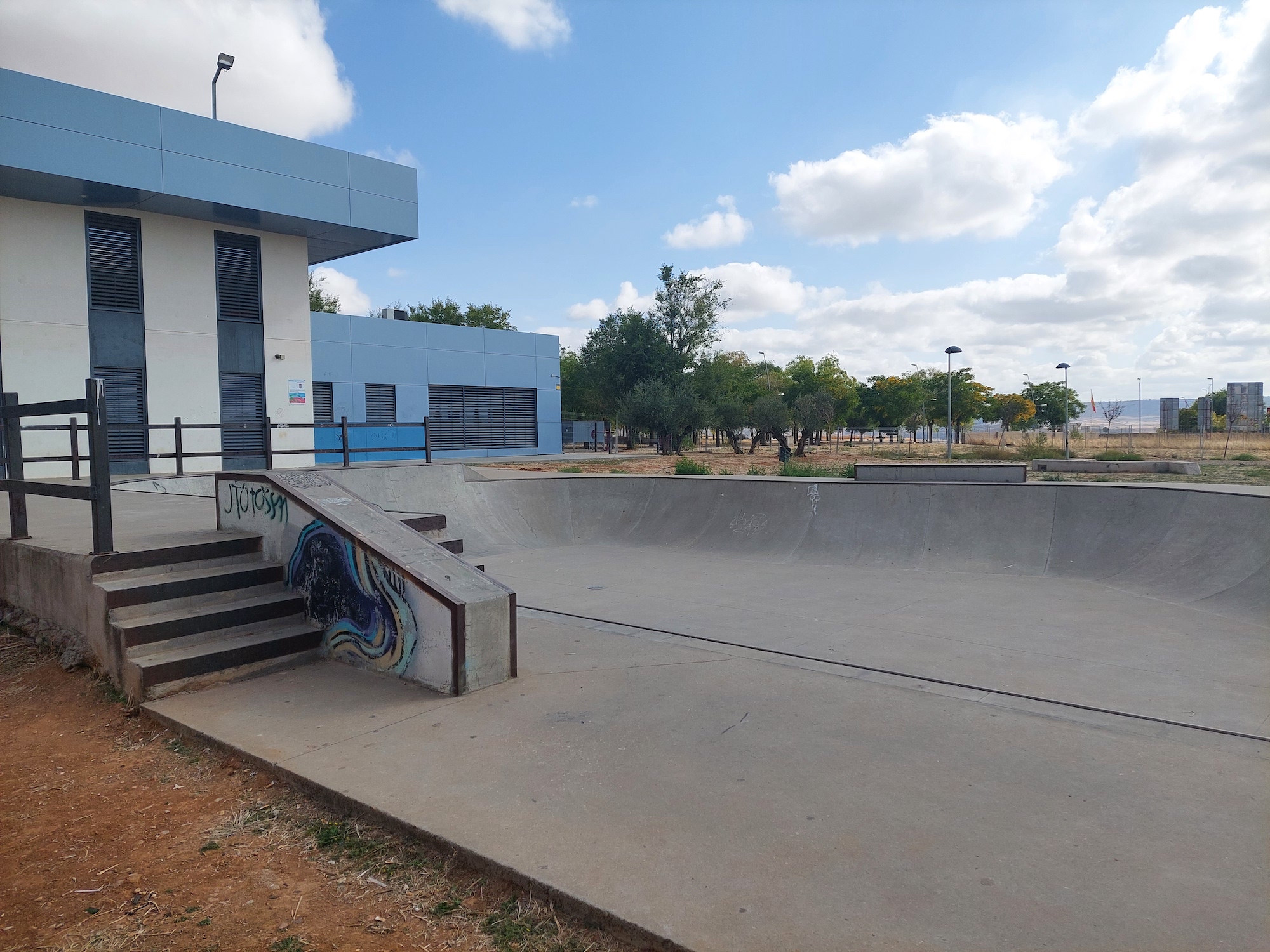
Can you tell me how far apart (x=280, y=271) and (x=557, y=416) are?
15.7 m

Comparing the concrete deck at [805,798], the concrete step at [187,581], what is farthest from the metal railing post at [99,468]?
the concrete deck at [805,798]

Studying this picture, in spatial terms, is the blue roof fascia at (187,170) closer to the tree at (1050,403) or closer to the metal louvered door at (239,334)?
the metal louvered door at (239,334)

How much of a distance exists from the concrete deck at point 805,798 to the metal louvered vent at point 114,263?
565 inches

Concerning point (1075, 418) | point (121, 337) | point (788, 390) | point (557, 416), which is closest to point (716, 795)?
point (121, 337)

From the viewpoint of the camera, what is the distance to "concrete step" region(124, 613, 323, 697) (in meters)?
4.44

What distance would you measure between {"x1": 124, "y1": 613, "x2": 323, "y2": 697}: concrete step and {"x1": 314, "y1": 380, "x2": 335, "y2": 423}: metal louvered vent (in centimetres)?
2230

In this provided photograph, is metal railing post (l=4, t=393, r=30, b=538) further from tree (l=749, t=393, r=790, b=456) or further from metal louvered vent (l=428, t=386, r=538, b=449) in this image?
tree (l=749, t=393, r=790, b=456)

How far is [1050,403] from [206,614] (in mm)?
112074

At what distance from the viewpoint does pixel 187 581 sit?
5.01 metres

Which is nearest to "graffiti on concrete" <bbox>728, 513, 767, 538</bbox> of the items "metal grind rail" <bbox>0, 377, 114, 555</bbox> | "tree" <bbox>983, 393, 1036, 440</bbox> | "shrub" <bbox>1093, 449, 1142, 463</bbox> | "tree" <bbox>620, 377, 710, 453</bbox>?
"metal grind rail" <bbox>0, 377, 114, 555</bbox>

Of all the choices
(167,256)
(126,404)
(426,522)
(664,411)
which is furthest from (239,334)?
(664,411)

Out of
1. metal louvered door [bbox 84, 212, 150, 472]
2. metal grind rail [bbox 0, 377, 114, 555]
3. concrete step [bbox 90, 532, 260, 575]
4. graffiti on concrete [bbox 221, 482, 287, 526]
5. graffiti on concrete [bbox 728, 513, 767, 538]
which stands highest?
metal louvered door [bbox 84, 212, 150, 472]

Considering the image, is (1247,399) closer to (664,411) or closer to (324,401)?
(664,411)

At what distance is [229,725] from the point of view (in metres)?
4.03
